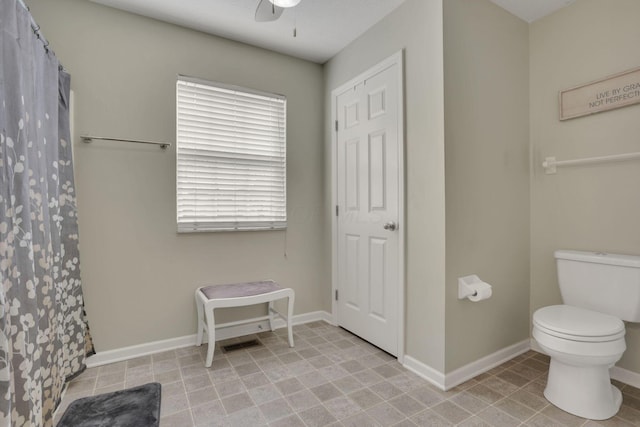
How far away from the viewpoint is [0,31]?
1.15m

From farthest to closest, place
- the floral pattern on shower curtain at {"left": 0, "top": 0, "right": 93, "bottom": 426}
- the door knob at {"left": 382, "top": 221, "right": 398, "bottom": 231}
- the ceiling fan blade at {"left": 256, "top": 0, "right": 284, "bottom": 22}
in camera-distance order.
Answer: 1. the door knob at {"left": 382, "top": 221, "right": 398, "bottom": 231}
2. the ceiling fan blade at {"left": 256, "top": 0, "right": 284, "bottom": 22}
3. the floral pattern on shower curtain at {"left": 0, "top": 0, "right": 93, "bottom": 426}

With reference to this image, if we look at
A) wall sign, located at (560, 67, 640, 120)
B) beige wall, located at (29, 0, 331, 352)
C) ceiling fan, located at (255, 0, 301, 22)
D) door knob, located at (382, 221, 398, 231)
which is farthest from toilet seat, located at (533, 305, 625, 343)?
ceiling fan, located at (255, 0, 301, 22)

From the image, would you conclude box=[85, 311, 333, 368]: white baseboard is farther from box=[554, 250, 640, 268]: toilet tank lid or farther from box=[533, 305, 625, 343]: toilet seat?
box=[554, 250, 640, 268]: toilet tank lid

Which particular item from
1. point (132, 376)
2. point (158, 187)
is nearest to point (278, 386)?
point (132, 376)

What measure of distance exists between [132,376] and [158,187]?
1.32 meters

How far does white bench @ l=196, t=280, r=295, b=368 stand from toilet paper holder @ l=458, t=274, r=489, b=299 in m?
1.23

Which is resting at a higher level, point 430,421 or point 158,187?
point 158,187

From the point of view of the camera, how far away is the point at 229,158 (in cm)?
268

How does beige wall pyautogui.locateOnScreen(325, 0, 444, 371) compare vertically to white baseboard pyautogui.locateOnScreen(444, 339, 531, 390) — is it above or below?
above

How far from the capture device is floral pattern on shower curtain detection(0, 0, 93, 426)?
1135 millimetres

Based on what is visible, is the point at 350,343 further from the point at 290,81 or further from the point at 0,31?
the point at 0,31

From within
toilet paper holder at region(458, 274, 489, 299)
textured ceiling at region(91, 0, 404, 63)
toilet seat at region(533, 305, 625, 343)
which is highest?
textured ceiling at region(91, 0, 404, 63)

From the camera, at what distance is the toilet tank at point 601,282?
5.90 ft

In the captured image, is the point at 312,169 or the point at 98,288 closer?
the point at 98,288
